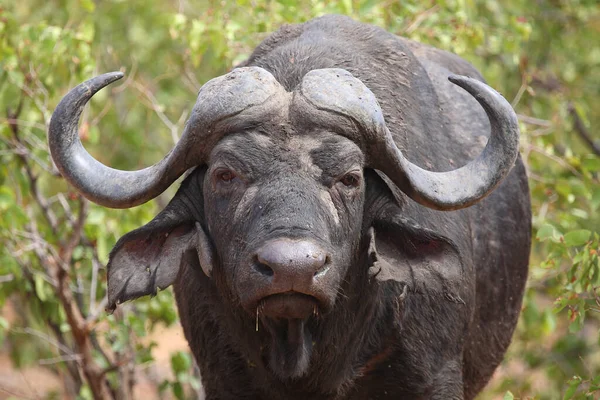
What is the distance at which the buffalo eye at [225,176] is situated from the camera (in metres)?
5.00

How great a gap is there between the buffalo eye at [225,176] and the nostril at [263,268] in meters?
0.50

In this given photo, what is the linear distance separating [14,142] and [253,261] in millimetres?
3367

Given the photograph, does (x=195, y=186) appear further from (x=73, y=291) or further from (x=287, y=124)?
(x=73, y=291)

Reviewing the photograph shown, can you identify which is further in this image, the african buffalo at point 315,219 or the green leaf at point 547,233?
the green leaf at point 547,233

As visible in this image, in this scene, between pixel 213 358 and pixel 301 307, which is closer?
pixel 301 307

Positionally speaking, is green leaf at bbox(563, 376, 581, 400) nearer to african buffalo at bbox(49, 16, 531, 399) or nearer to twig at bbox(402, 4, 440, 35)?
african buffalo at bbox(49, 16, 531, 399)

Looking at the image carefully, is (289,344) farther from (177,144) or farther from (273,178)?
(177,144)

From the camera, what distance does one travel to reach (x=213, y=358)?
5.70m

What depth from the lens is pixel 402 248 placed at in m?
5.24

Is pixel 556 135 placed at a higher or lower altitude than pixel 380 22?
lower

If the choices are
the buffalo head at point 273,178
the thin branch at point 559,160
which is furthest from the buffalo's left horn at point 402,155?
the thin branch at point 559,160

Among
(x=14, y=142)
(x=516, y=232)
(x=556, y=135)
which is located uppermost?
(x=14, y=142)

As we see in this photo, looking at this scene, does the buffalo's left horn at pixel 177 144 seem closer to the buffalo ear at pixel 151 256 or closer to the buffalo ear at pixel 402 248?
the buffalo ear at pixel 151 256

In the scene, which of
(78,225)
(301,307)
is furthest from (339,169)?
(78,225)
